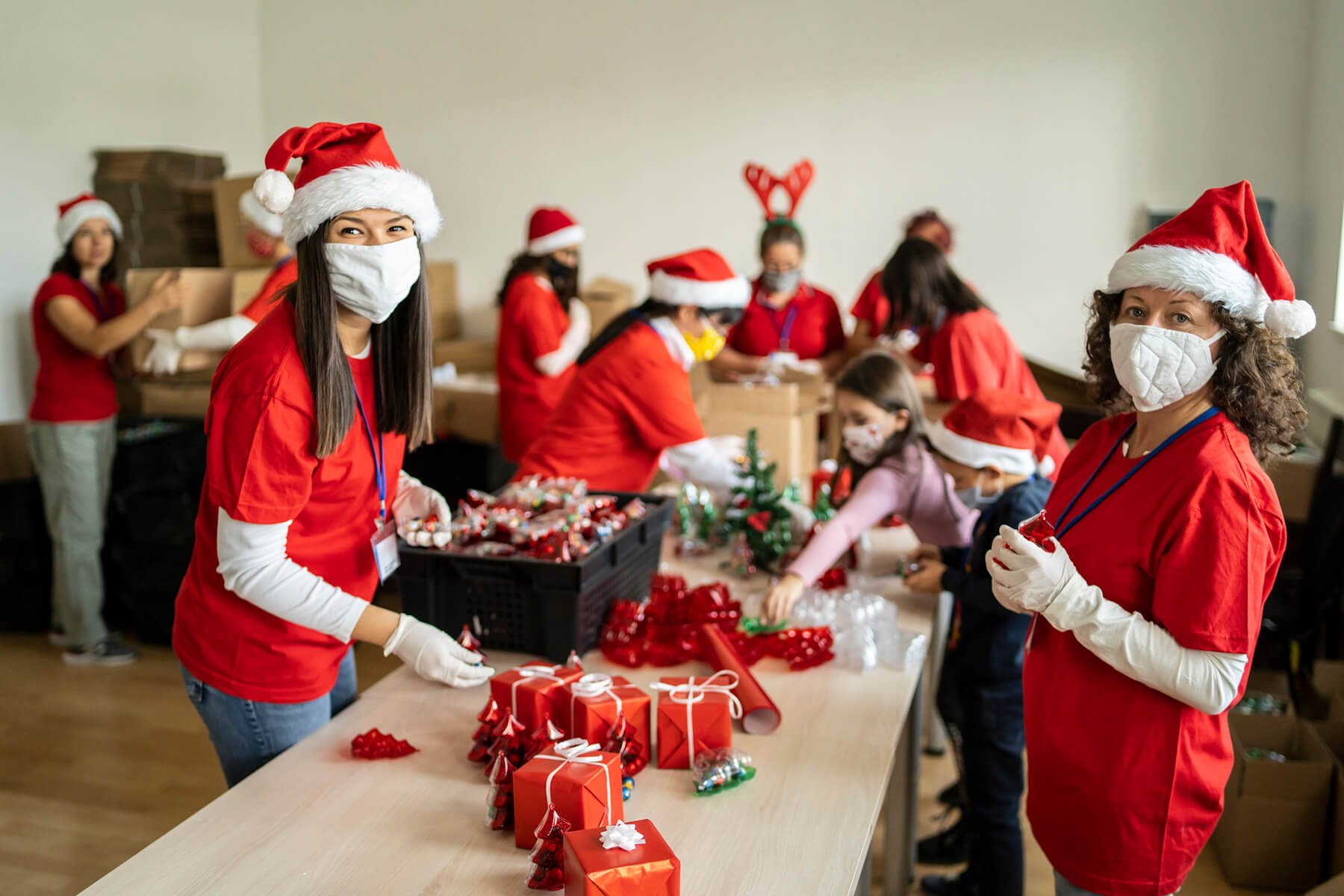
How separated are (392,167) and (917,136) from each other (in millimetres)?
4234

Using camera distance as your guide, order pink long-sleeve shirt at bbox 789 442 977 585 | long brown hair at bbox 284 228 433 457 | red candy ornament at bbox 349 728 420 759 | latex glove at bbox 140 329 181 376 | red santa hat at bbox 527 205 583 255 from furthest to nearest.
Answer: red santa hat at bbox 527 205 583 255
latex glove at bbox 140 329 181 376
pink long-sleeve shirt at bbox 789 442 977 585
red candy ornament at bbox 349 728 420 759
long brown hair at bbox 284 228 433 457

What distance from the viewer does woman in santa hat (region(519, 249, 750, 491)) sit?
A: 254cm

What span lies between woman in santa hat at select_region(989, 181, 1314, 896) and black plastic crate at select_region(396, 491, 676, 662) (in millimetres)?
796

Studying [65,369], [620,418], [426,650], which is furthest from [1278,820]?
[65,369]

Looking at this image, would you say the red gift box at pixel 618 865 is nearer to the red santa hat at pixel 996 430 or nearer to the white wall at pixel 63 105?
the red santa hat at pixel 996 430

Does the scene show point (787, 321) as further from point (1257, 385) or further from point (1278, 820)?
point (1257, 385)

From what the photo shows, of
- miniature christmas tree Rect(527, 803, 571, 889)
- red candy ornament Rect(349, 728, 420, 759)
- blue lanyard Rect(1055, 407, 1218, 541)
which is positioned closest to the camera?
miniature christmas tree Rect(527, 803, 571, 889)

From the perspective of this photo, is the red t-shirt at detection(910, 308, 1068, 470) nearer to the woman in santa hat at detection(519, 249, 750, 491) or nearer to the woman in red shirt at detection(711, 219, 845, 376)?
the woman in santa hat at detection(519, 249, 750, 491)

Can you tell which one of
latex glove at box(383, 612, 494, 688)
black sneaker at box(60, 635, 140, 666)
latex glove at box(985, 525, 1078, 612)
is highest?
latex glove at box(985, 525, 1078, 612)

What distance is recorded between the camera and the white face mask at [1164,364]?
4.23ft

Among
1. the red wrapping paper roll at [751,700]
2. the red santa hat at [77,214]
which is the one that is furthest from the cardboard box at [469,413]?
the red wrapping paper roll at [751,700]

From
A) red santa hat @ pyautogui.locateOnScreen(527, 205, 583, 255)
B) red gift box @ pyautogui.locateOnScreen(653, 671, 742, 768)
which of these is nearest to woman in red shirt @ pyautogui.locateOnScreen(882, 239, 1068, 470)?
red santa hat @ pyautogui.locateOnScreen(527, 205, 583, 255)

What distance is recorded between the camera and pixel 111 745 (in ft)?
10.5

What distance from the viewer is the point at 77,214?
356cm
